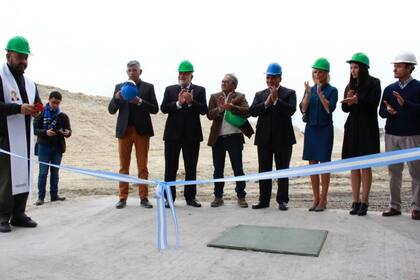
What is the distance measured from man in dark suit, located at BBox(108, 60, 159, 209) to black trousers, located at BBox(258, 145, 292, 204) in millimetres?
1639

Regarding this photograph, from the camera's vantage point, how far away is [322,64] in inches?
241

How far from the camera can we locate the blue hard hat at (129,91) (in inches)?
235

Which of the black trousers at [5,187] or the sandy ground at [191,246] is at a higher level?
Answer: the black trousers at [5,187]

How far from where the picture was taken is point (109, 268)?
12.6 feet

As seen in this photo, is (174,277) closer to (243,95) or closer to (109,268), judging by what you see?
(109,268)

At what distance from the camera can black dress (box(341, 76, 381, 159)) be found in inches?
229

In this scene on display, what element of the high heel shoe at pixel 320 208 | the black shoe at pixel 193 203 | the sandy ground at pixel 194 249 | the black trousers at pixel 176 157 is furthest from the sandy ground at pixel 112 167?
the sandy ground at pixel 194 249

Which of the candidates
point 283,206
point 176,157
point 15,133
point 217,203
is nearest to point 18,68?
point 15,133

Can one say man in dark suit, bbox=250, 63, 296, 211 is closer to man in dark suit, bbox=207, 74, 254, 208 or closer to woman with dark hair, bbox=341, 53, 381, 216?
man in dark suit, bbox=207, 74, 254, 208

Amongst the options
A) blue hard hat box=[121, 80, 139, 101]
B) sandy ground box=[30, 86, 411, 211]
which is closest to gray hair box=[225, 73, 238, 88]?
blue hard hat box=[121, 80, 139, 101]

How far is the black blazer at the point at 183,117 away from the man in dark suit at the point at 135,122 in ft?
0.72

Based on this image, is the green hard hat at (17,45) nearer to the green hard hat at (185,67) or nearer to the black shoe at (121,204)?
the green hard hat at (185,67)

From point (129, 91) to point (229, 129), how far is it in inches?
61.2

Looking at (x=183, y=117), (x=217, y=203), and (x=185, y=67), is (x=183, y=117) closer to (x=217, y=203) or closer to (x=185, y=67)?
(x=185, y=67)
